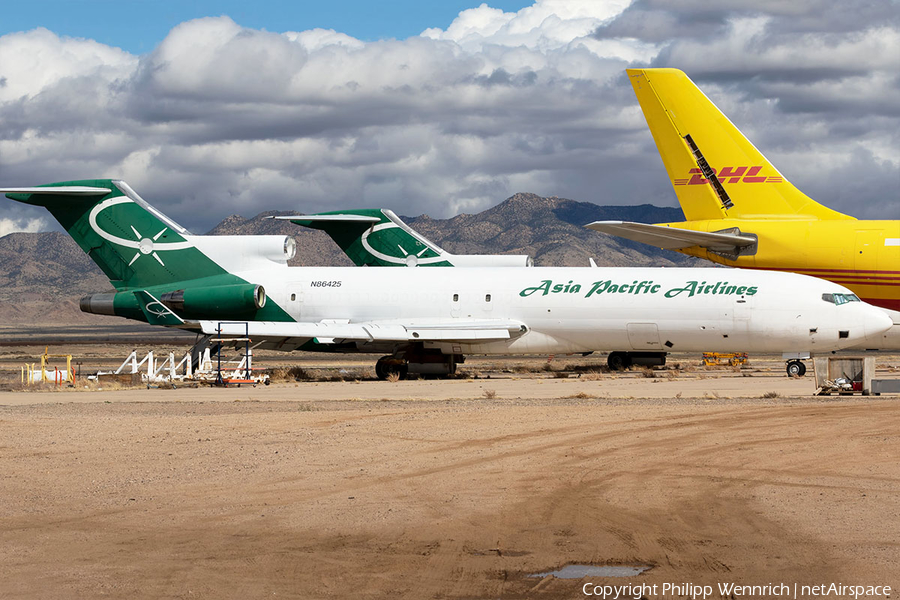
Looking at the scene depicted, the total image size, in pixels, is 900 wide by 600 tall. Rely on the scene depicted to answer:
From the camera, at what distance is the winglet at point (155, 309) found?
38.1m

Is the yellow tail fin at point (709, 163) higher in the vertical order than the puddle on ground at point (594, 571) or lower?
higher

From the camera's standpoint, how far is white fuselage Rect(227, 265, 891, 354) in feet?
107

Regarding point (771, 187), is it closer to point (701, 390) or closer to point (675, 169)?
point (675, 169)

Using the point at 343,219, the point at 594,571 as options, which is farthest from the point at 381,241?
the point at 594,571

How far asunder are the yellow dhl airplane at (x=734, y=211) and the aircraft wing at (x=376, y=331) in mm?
7128

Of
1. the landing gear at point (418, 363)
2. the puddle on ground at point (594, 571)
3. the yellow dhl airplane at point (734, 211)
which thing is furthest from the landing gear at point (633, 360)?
the puddle on ground at point (594, 571)

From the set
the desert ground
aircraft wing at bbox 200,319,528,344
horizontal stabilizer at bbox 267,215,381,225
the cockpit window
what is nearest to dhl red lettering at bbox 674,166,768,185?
the cockpit window

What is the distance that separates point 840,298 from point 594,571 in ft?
84.6

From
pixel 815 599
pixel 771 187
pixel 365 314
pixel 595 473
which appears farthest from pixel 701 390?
pixel 815 599

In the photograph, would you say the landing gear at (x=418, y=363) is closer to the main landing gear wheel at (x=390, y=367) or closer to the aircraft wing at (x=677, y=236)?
the main landing gear wheel at (x=390, y=367)

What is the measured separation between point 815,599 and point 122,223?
34.7m

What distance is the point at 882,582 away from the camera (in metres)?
8.20

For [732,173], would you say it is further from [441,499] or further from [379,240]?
[441,499]

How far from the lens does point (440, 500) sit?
12.1 m
